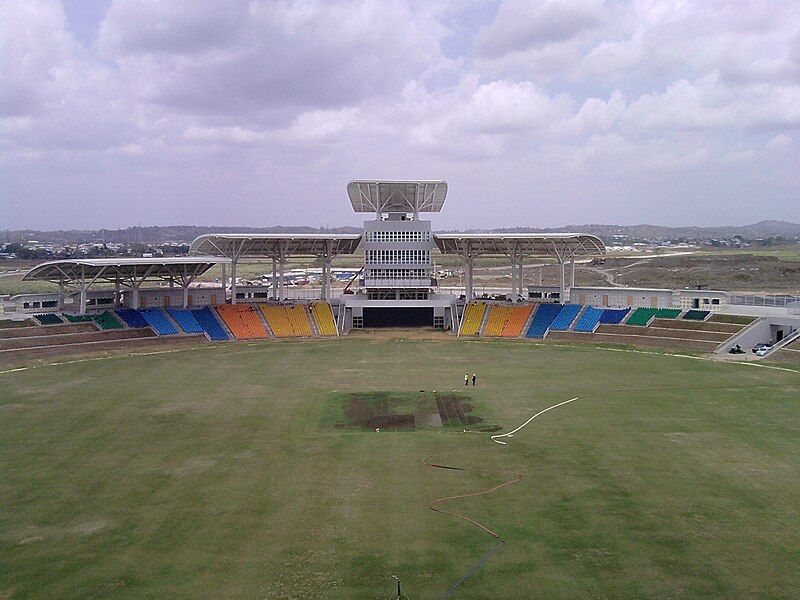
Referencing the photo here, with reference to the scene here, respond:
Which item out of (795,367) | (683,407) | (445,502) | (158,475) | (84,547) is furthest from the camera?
(795,367)

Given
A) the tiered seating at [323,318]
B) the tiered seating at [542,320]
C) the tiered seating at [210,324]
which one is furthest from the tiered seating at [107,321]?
the tiered seating at [542,320]

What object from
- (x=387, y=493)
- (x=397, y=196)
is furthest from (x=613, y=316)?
(x=387, y=493)

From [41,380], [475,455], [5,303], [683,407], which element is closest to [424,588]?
[475,455]

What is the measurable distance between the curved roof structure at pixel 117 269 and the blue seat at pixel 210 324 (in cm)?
398

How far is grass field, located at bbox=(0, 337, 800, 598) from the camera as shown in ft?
52.5

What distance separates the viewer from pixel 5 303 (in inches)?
2352

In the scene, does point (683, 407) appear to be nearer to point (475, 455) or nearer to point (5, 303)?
point (475, 455)

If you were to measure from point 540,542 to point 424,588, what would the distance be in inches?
158

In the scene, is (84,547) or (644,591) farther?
(84,547)

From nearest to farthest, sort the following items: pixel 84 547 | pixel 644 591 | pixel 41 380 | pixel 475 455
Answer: pixel 644 591 → pixel 84 547 → pixel 475 455 → pixel 41 380

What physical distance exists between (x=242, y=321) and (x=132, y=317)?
9981 millimetres

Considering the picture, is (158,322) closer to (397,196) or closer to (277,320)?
(277,320)

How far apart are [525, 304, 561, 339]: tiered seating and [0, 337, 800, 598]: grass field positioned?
22182 millimetres

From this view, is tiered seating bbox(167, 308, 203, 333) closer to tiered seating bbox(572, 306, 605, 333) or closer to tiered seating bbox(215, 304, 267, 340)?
tiered seating bbox(215, 304, 267, 340)
